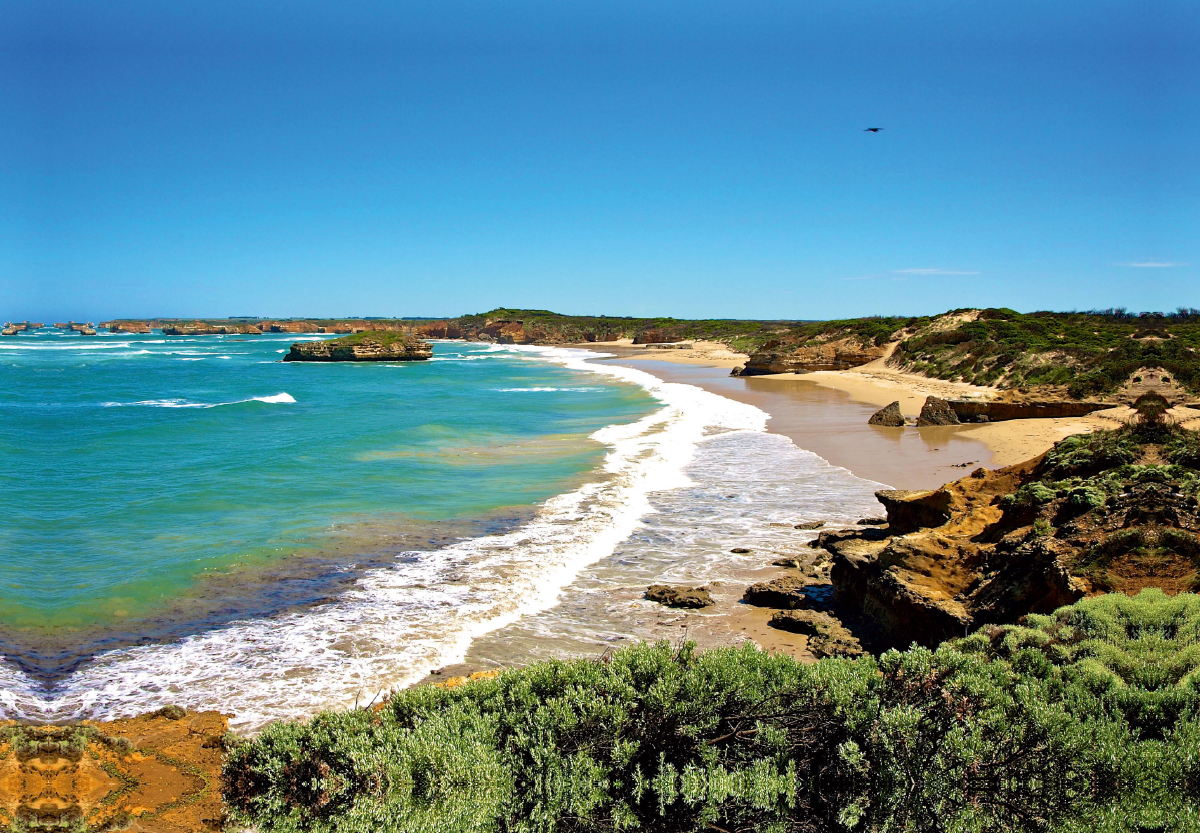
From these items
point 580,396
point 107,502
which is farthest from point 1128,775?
point 580,396

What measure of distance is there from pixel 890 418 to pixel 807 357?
81.2 ft

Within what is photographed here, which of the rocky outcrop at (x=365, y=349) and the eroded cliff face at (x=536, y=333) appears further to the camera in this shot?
the eroded cliff face at (x=536, y=333)

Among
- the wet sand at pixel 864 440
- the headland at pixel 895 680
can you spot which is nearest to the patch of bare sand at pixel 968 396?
the wet sand at pixel 864 440

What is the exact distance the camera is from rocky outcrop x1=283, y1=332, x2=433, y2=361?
236 ft

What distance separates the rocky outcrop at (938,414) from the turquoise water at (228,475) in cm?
1170

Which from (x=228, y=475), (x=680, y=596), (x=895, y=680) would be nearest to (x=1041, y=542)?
(x=895, y=680)

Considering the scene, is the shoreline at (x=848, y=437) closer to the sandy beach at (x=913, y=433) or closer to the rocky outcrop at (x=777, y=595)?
the sandy beach at (x=913, y=433)

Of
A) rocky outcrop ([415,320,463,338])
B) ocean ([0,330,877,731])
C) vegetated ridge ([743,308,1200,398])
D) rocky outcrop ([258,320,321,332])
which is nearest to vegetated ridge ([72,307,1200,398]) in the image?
vegetated ridge ([743,308,1200,398])

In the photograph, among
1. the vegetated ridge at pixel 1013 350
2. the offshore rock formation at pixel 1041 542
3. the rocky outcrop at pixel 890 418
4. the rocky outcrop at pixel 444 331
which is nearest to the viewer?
the offshore rock formation at pixel 1041 542

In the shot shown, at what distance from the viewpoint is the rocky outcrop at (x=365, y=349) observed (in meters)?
71.8

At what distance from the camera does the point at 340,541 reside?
1166 cm

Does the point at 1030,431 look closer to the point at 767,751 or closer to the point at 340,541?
the point at 340,541

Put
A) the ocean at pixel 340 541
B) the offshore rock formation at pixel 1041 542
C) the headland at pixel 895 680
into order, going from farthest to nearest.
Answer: the ocean at pixel 340 541 < the offshore rock formation at pixel 1041 542 < the headland at pixel 895 680

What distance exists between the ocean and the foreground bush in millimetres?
2922
